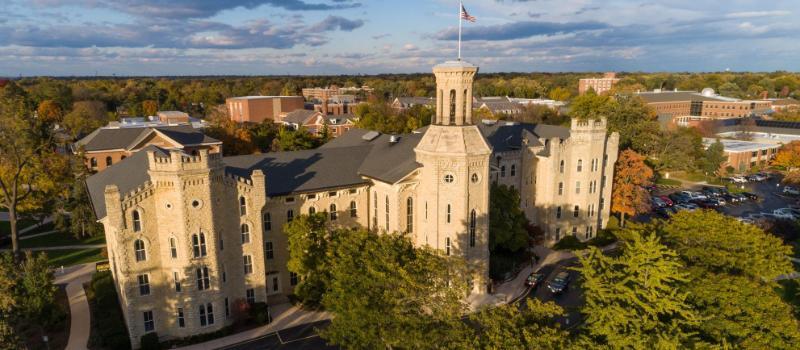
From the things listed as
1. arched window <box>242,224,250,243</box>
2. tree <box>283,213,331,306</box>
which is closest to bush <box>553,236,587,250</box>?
tree <box>283,213,331,306</box>

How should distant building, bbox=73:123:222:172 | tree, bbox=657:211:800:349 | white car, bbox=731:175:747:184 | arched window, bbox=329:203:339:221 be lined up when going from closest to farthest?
tree, bbox=657:211:800:349
arched window, bbox=329:203:339:221
distant building, bbox=73:123:222:172
white car, bbox=731:175:747:184

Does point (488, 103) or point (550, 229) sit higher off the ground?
point (488, 103)

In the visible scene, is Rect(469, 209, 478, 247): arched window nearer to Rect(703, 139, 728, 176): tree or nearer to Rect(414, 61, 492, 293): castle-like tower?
Rect(414, 61, 492, 293): castle-like tower

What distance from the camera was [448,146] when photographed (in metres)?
39.5

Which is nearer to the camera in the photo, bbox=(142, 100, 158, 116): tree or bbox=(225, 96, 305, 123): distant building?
bbox=(225, 96, 305, 123): distant building

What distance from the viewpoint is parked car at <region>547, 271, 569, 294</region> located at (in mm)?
44531

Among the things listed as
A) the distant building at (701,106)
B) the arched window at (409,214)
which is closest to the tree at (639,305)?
the arched window at (409,214)

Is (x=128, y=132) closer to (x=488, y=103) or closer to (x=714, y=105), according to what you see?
(x=488, y=103)

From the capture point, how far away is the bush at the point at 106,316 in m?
35.7

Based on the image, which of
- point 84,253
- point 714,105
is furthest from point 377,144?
point 714,105

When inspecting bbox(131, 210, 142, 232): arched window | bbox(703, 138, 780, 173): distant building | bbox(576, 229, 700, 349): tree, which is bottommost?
bbox(703, 138, 780, 173): distant building

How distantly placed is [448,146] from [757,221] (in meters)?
46.4

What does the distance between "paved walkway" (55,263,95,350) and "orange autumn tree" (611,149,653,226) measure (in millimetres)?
56543

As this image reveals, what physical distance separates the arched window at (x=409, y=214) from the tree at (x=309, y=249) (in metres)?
7.16
